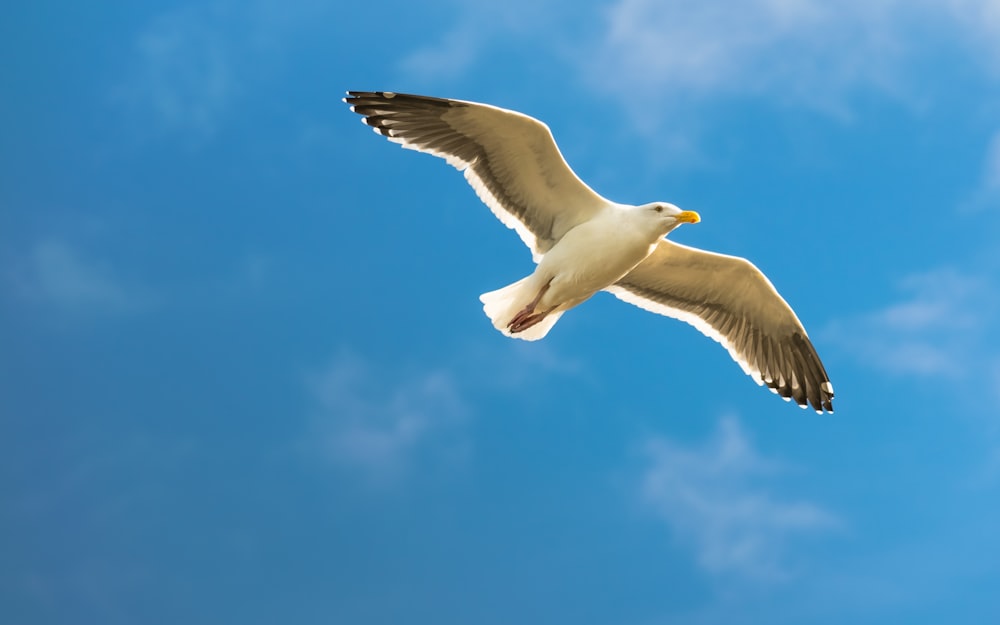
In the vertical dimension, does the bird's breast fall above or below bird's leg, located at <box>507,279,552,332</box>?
above

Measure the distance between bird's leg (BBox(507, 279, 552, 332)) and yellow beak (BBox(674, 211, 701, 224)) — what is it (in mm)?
1148

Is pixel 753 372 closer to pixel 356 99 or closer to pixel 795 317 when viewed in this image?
pixel 795 317

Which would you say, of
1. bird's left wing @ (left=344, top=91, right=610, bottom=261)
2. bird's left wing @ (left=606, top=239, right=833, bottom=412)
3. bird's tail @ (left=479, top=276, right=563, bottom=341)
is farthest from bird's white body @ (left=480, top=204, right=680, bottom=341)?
bird's left wing @ (left=606, top=239, right=833, bottom=412)

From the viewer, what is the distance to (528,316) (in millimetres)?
10188

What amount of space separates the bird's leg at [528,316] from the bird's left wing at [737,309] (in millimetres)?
1182

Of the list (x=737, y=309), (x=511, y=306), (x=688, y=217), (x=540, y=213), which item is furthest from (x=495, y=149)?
(x=737, y=309)

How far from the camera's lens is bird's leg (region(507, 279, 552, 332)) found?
10084 millimetres

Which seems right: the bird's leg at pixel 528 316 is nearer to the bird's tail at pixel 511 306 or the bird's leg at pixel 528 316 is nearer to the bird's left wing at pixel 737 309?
the bird's tail at pixel 511 306

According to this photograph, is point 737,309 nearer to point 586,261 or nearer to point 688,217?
point 688,217

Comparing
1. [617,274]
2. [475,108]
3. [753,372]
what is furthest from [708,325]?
[475,108]

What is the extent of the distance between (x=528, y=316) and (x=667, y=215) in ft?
4.61

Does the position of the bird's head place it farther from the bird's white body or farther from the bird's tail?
the bird's tail

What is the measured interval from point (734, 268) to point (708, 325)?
76 cm

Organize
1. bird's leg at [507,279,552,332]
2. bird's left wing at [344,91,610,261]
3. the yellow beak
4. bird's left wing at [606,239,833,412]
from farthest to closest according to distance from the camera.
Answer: bird's left wing at [606,239,833,412] < bird's leg at [507,279,552,332] < bird's left wing at [344,91,610,261] < the yellow beak
